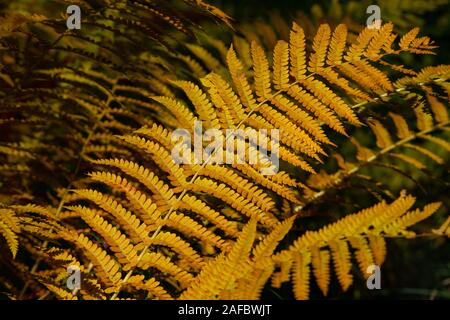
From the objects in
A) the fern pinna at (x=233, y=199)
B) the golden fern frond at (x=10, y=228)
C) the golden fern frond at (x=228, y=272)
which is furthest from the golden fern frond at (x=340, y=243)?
the golden fern frond at (x=10, y=228)

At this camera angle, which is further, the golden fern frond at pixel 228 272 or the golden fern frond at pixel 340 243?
the golden fern frond at pixel 340 243

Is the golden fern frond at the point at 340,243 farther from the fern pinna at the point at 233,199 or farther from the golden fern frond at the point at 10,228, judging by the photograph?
the golden fern frond at the point at 10,228

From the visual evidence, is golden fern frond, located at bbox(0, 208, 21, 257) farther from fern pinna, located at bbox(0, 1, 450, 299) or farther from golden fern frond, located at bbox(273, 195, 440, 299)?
golden fern frond, located at bbox(273, 195, 440, 299)

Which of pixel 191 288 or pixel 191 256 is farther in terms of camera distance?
pixel 191 256

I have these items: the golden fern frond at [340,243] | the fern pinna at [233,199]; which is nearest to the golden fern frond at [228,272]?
the fern pinna at [233,199]

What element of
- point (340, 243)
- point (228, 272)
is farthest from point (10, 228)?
point (340, 243)

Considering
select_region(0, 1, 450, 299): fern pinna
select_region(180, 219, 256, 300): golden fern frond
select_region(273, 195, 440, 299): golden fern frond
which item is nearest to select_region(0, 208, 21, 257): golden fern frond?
select_region(0, 1, 450, 299): fern pinna

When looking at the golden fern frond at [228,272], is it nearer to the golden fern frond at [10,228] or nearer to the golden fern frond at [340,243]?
the golden fern frond at [340,243]

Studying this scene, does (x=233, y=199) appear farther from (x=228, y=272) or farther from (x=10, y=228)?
(x=10, y=228)

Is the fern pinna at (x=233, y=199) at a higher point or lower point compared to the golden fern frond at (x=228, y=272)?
higher
